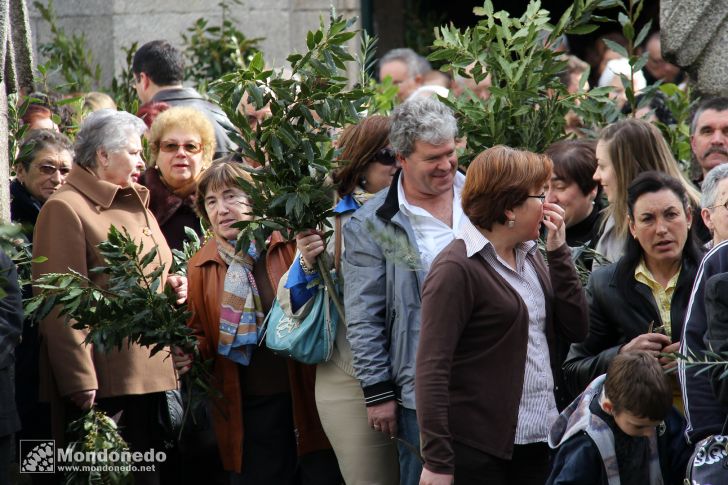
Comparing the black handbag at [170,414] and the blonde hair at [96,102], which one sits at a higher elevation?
the blonde hair at [96,102]

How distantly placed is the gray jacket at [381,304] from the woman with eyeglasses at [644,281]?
0.67 metres

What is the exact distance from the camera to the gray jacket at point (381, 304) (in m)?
4.72

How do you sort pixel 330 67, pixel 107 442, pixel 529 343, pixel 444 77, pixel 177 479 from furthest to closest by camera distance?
pixel 444 77
pixel 177 479
pixel 107 442
pixel 330 67
pixel 529 343

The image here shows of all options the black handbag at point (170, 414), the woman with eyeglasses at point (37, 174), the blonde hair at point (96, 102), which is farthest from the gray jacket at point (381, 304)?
the blonde hair at point (96, 102)

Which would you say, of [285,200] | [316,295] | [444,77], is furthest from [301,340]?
[444,77]

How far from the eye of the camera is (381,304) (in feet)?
15.7

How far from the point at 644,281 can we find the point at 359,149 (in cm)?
125

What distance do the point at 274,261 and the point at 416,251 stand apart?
1.01 metres

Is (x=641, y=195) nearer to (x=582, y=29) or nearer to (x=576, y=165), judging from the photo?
(x=576, y=165)

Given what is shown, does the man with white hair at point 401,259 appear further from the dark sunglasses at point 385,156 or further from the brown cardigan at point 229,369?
the brown cardigan at point 229,369

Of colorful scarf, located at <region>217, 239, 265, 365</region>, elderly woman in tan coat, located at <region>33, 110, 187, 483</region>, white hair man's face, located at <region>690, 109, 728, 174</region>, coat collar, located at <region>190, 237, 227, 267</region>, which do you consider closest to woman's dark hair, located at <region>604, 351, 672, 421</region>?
colorful scarf, located at <region>217, 239, 265, 365</region>

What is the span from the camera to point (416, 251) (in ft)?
15.6

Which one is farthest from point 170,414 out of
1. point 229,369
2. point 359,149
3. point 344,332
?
point 359,149

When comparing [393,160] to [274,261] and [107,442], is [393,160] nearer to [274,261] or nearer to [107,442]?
[274,261]
